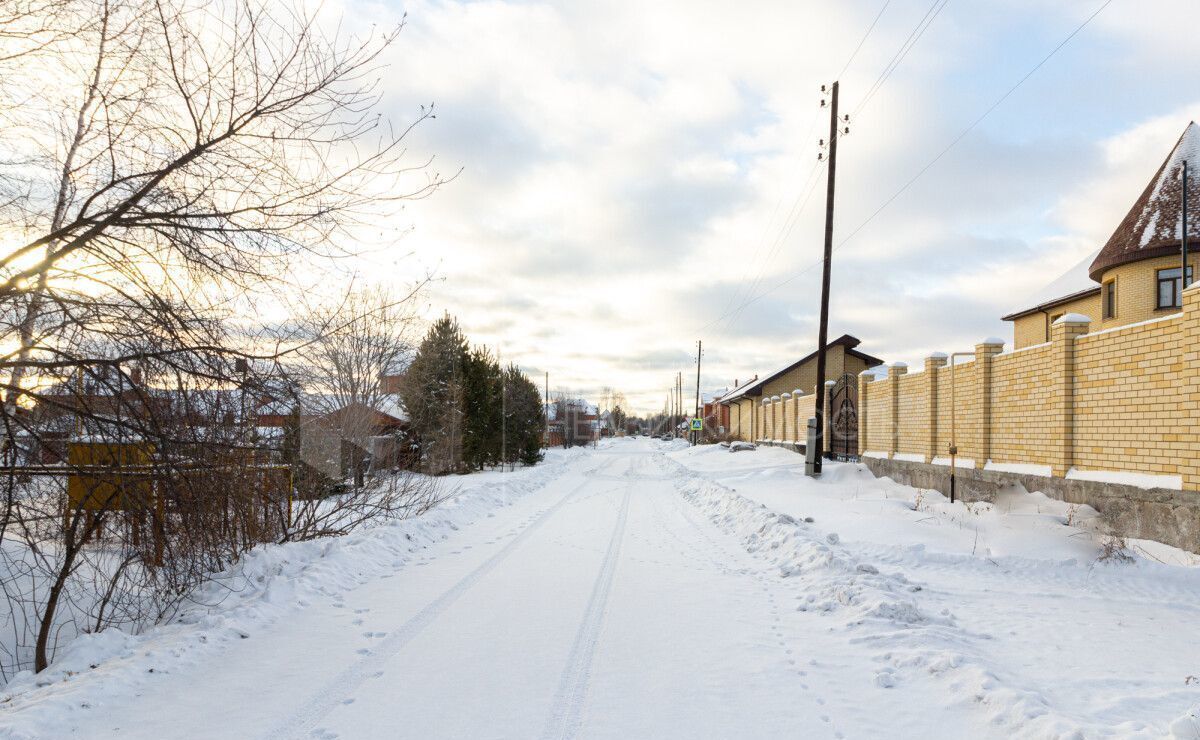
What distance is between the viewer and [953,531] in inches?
410

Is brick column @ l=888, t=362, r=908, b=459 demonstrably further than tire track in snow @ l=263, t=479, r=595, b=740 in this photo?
Yes

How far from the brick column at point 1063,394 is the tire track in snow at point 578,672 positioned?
7193 mm

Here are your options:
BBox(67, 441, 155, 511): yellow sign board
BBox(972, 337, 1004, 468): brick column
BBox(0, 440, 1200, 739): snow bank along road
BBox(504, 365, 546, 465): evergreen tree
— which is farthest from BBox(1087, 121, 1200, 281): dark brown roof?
BBox(67, 441, 155, 511): yellow sign board

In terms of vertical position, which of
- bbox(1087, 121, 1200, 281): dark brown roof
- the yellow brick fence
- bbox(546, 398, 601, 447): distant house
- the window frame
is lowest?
bbox(546, 398, 601, 447): distant house

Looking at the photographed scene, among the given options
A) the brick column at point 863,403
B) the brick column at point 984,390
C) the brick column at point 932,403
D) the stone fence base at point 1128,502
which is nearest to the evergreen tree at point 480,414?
the brick column at point 863,403

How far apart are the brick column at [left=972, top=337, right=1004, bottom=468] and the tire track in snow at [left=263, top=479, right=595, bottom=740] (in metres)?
9.68

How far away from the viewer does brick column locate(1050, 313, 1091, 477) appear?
1022 cm

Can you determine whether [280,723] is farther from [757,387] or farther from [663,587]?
[757,387]

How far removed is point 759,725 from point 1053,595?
512 centimetres

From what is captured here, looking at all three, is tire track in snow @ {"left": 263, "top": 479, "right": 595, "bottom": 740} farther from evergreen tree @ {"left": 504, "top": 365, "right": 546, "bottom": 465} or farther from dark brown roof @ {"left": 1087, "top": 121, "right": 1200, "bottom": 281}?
dark brown roof @ {"left": 1087, "top": 121, "right": 1200, "bottom": 281}

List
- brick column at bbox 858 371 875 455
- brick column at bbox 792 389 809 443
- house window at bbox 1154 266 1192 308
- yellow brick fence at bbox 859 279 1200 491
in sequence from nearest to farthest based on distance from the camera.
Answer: yellow brick fence at bbox 859 279 1200 491 → brick column at bbox 858 371 875 455 → house window at bbox 1154 266 1192 308 → brick column at bbox 792 389 809 443

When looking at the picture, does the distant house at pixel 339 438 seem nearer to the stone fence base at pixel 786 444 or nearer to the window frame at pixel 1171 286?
the stone fence base at pixel 786 444

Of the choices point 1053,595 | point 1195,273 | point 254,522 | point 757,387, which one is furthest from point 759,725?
point 757,387

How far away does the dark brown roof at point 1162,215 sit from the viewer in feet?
74.8
